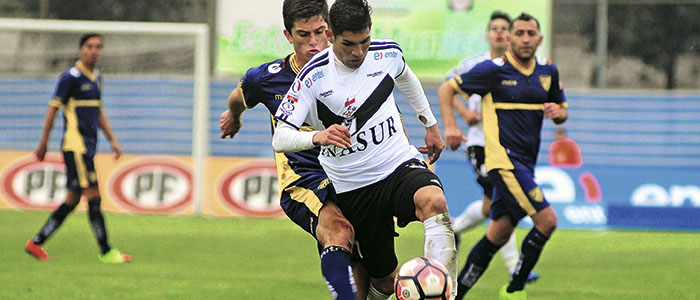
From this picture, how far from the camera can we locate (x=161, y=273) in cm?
937

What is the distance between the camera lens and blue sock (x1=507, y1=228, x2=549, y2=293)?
7.55m

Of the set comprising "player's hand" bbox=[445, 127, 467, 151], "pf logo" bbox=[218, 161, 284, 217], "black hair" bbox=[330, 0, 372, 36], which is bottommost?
"pf logo" bbox=[218, 161, 284, 217]

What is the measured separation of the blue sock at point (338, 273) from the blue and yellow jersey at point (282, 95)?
62 cm

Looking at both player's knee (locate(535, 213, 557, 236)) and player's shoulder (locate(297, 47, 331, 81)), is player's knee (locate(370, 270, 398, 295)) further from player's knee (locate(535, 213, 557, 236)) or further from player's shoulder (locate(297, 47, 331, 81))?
player's knee (locate(535, 213, 557, 236))

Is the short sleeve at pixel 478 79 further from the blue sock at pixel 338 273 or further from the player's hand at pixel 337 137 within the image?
the player's hand at pixel 337 137

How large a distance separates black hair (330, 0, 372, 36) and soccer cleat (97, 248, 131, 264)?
5458 mm

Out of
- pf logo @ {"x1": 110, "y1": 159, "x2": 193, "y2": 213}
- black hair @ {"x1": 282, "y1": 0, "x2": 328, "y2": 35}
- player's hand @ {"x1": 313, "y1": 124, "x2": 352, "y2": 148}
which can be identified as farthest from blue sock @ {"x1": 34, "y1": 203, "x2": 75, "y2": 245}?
player's hand @ {"x1": 313, "y1": 124, "x2": 352, "y2": 148}

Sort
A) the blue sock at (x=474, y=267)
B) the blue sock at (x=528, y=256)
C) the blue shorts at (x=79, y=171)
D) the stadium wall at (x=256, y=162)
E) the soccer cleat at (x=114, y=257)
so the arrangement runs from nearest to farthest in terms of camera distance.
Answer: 1. the blue sock at (x=528, y=256)
2. the blue sock at (x=474, y=267)
3. the soccer cleat at (x=114, y=257)
4. the blue shorts at (x=79, y=171)
5. the stadium wall at (x=256, y=162)

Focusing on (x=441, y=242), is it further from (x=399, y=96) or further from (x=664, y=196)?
(x=399, y=96)

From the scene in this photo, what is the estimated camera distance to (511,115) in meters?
8.10

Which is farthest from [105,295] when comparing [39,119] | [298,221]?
[39,119]

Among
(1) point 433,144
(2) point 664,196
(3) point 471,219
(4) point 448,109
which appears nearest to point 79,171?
(3) point 471,219

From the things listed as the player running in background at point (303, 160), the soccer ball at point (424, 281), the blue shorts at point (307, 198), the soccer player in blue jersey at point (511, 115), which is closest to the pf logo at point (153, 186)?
the soccer player in blue jersey at point (511, 115)

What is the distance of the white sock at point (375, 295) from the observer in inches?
248
